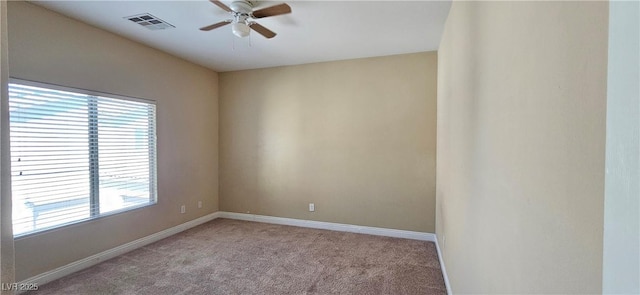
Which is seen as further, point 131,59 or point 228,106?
Result: point 228,106

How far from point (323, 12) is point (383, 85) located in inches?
64.3

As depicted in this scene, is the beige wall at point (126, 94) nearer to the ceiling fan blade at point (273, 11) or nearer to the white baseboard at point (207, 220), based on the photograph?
the white baseboard at point (207, 220)

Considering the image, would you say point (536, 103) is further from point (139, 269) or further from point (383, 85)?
point (139, 269)

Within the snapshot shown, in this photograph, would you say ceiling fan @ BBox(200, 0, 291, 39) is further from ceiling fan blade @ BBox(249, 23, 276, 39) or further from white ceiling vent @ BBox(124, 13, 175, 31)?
white ceiling vent @ BBox(124, 13, 175, 31)

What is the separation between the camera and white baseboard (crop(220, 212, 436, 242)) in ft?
12.6

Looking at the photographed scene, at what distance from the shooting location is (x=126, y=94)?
11.1 feet

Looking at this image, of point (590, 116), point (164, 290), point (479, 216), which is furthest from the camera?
point (164, 290)

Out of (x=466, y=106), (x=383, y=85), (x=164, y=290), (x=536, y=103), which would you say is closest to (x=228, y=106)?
(x=383, y=85)

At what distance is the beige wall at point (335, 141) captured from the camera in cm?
383

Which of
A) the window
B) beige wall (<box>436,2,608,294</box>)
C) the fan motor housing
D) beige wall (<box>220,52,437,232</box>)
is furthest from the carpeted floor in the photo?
the fan motor housing

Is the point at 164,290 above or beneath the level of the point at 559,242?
beneath

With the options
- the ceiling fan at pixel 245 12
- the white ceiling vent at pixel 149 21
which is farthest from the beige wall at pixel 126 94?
the ceiling fan at pixel 245 12

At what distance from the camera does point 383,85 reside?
3.95 m

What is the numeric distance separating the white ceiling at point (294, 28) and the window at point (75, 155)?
837 mm
